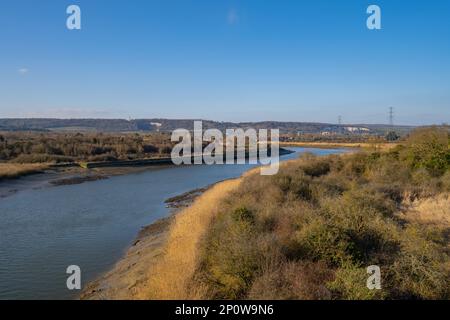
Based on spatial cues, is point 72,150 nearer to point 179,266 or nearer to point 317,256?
point 179,266

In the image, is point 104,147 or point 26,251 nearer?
point 26,251

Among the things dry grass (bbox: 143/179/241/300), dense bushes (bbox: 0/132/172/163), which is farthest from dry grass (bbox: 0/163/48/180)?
dry grass (bbox: 143/179/241/300)

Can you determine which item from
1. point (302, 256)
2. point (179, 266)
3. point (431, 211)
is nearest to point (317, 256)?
point (302, 256)

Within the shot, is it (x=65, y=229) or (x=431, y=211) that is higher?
(x=431, y=211)

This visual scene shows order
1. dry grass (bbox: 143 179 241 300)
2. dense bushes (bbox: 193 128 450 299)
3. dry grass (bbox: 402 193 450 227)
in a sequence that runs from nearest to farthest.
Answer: dense bushes (bbox: 193 128 450 299) → dry grass (bbox: 143 179 241 300) → dry grass (bbox: 402 193 450 227)

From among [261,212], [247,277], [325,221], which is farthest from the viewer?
[261,212]

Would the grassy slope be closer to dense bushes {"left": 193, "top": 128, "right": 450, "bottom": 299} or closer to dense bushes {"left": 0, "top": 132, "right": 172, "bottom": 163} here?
dense bushes {"left": 193, "top": 128, "right": 450, "bottom": 299}

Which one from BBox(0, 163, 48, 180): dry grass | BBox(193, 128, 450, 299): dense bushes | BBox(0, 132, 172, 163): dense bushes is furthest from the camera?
BBox(0, 132, 172, 163): dense bushes

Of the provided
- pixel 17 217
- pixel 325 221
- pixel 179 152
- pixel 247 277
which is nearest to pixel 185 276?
pixel 247 277
